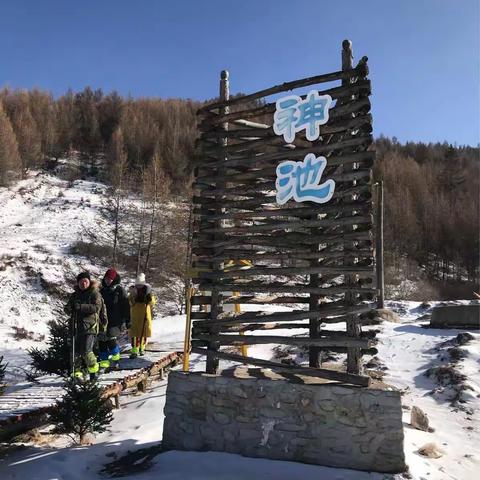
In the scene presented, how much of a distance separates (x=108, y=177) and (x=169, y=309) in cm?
2215

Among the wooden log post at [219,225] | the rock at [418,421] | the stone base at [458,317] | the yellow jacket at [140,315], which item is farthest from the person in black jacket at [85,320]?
the stone base at [458,317]

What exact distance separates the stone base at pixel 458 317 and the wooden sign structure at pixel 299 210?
7.93 m

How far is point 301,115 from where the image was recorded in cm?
556

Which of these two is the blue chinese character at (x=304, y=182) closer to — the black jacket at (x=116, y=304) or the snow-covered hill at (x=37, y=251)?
the black jacket at (x=116, y=304)

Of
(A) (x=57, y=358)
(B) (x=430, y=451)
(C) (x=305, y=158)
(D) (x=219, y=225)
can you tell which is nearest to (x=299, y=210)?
(C) (x=305, y=158)

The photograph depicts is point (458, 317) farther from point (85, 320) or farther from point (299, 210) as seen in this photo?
point (85, 320)

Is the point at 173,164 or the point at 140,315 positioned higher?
the point at 173,164

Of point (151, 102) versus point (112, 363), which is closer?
point (112, 363)

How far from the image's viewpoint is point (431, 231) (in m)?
46.1

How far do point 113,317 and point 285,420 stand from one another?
181 inches

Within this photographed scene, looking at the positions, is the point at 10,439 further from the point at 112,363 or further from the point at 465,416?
the point at 465,416

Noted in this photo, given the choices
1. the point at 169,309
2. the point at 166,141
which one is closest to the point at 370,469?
the point at 169,309

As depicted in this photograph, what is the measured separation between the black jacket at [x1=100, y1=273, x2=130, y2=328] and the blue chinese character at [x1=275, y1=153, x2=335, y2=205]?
442 centimetres

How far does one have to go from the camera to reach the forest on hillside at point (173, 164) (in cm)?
3875
